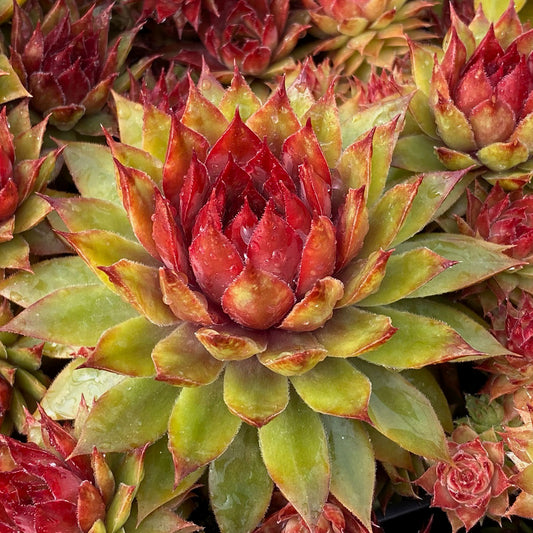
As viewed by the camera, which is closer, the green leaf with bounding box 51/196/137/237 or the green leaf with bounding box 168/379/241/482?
the green leaf with bounding box 168/379/241/482

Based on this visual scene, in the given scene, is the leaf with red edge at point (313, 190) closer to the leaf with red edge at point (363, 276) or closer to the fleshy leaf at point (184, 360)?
the leaf with red edge at point (363, 276)

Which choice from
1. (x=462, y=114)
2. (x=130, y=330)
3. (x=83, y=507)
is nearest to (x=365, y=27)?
(x=462, y=114)

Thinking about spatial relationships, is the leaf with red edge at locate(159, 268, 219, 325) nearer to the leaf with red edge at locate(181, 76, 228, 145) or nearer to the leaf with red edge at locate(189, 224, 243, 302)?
the leaf with red edge at locate(189, 224, 243, 302)

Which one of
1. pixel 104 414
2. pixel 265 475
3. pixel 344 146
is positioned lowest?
pixel 265 475

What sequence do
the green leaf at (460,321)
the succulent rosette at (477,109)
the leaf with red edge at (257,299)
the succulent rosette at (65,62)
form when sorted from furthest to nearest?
the succulent rosette at (65,62) → the succulent rosette at (477,109) → the green leaf at (460,321) → the leaf with red edge at (257,299)

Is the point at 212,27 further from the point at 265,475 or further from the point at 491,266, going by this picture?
the point at 265,475

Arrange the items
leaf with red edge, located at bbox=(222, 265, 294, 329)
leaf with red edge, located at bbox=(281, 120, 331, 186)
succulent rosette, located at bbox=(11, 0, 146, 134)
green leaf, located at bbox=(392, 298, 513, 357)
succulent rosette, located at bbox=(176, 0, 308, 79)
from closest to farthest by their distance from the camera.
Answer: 1. leaf with red edge, located at bbox=(222, 265, 294, 329)
2. leaf with red edge, located at bbox=(281, 120, 331, 186)
3. green leaf, located at bbox=(392, 298, 513, 357)
4. succulent rosette, located at bbox=(11, 0, 146, 134)
5. succulent rosette, located at bbox=(176, 0, 308, 79)

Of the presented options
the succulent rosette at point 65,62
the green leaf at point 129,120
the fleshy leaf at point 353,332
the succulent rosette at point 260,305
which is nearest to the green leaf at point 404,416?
the succulent rosette at point 260,305

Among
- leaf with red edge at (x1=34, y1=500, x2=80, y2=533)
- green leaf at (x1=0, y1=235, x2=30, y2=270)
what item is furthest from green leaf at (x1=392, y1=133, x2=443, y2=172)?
leaf with red edge at (x1=34, y1=500, x2=80, y2=533)
